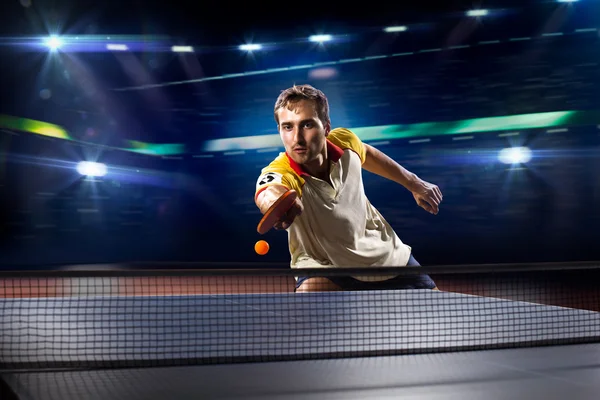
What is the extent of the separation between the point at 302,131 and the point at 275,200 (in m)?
0.52

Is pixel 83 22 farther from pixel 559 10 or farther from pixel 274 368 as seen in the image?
pixel 274 368

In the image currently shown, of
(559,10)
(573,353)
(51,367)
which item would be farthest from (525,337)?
(559,10)

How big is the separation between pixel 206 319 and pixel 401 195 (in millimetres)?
3775

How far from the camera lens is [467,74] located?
559 cm

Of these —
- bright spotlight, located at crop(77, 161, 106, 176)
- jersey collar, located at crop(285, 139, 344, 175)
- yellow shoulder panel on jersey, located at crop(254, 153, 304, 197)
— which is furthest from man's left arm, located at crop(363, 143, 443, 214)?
bright spotlight, located at crop(77, 161, 106, 176)

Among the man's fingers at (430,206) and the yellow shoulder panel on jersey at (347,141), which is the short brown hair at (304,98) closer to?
the yellow shoulder panel on jersey at (347,141)

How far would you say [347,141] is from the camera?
9.13ft

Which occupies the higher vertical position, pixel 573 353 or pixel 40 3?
pixel 40 3

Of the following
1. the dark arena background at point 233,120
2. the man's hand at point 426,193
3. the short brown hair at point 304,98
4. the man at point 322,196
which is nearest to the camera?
the man at point 322,196

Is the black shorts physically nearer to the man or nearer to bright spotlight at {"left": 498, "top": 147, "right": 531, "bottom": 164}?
the man

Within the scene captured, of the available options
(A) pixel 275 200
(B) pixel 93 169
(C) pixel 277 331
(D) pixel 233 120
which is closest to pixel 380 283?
(A) pixel 275 200

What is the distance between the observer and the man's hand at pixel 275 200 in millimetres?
2119

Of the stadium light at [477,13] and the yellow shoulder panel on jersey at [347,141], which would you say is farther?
the stadium light at [477,13]

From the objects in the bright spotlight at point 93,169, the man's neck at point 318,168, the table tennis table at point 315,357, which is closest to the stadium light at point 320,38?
the bright spotlight at point 93,169
